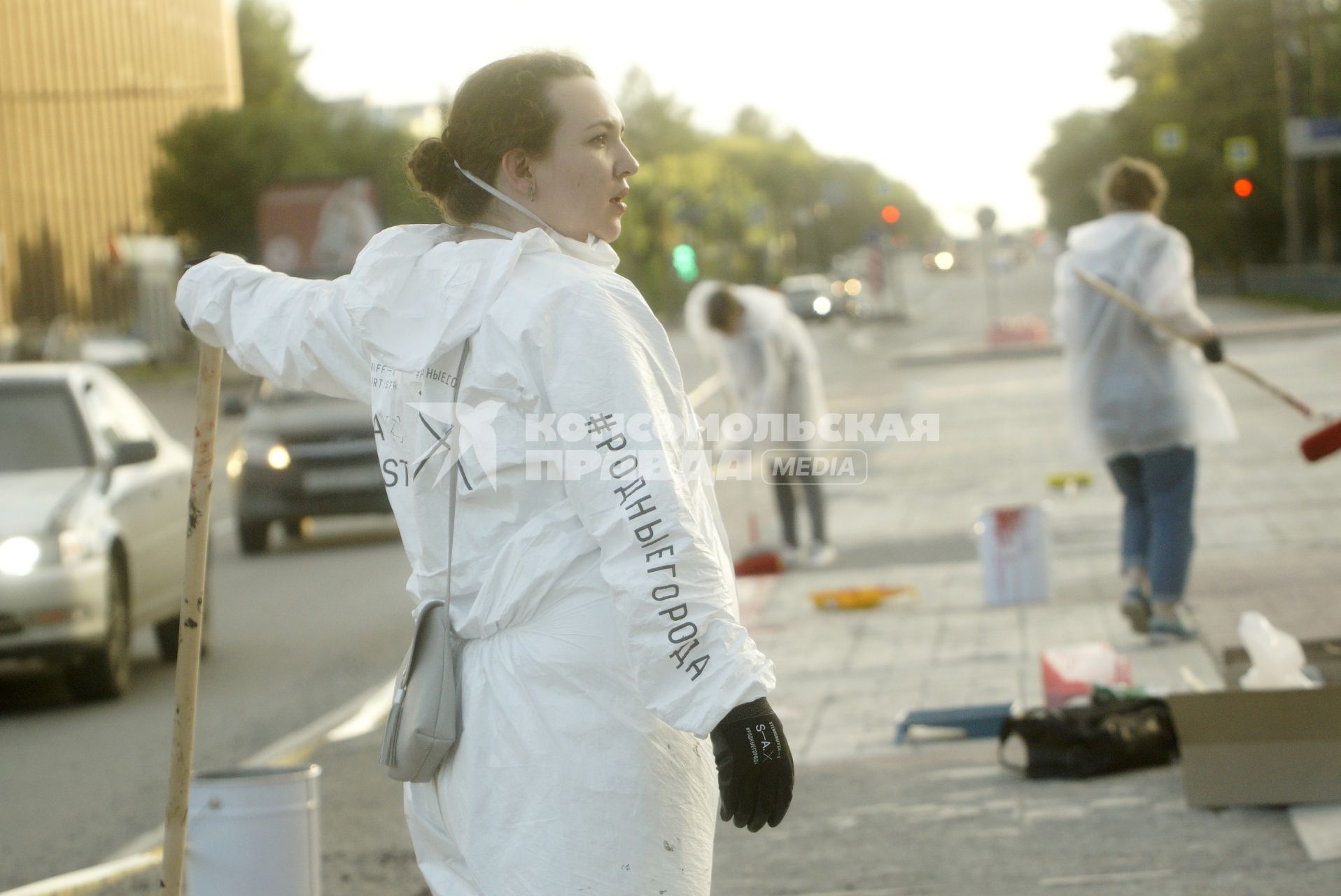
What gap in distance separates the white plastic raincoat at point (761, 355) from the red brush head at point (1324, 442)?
227 inches

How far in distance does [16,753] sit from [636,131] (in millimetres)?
139239

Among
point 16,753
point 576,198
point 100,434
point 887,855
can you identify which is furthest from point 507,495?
point 100,434

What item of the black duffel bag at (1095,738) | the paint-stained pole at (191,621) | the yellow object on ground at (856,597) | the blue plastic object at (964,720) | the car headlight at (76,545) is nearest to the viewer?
the paint-stained pole at (191,621)

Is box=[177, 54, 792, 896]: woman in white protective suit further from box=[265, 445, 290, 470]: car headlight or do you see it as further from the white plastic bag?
box=[265, 445, 290, 470]: car headlight

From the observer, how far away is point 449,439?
2697 millimetres

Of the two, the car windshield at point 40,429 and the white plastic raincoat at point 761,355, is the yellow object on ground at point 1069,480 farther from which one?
the car windshield at point 40,429

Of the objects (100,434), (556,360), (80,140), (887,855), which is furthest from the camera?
(80,140)

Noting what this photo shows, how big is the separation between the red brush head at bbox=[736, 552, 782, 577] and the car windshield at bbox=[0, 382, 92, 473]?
4160 millimetres

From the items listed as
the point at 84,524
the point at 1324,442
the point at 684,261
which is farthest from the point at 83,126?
the point at 1324,442

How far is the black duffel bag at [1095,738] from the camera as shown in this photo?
593 cm

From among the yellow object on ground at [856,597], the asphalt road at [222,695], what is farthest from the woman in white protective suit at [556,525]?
the yellow object on ground at [856,597]

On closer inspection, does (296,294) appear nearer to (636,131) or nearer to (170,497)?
(170,497)

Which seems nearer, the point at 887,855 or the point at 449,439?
the point at 449,439

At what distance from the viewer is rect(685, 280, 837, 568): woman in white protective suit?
40.0ft
